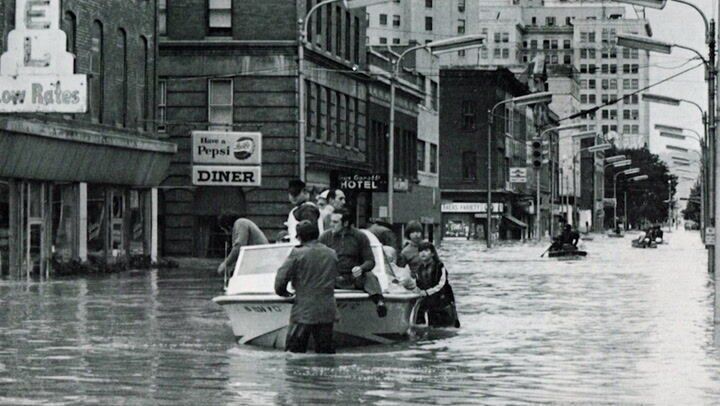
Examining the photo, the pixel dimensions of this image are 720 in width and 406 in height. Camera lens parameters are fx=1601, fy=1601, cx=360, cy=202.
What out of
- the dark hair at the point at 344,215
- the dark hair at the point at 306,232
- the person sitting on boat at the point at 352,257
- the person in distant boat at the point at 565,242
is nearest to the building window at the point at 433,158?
the person in distant boat at the point at 565,242

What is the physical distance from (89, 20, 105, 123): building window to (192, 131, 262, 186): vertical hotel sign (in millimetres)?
7229

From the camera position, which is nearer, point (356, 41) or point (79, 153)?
point (79, 153)

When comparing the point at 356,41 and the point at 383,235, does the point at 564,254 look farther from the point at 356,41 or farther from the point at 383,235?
the point at 383,235

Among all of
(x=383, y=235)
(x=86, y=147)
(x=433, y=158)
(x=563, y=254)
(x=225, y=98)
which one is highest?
(x=225, y=98)

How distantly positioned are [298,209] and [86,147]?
26507mm

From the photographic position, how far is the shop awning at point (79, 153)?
135 ft

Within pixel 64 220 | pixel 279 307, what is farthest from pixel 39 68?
pixel 279 307

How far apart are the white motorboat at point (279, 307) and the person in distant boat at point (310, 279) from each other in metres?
1.13

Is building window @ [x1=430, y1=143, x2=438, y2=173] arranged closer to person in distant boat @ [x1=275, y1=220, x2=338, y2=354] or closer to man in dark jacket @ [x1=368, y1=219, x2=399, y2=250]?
man in dark jacket @ [x1=368, y1=219, x2=399, y2=250]

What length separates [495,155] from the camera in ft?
398

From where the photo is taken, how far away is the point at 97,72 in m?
47.6

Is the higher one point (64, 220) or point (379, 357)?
point (64, 220)

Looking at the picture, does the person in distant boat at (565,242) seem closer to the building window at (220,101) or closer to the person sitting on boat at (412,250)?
the building window at (220,101)

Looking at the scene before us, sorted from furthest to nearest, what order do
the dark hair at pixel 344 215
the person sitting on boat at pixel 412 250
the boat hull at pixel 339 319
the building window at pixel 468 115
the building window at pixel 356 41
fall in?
the building window at pixel 468 115 < the building window at pixel 356 41 < the person sitting on boat at pixel 412 250 < the dark hair at pixel 344 215 < the boat hull at pixel 339 319
